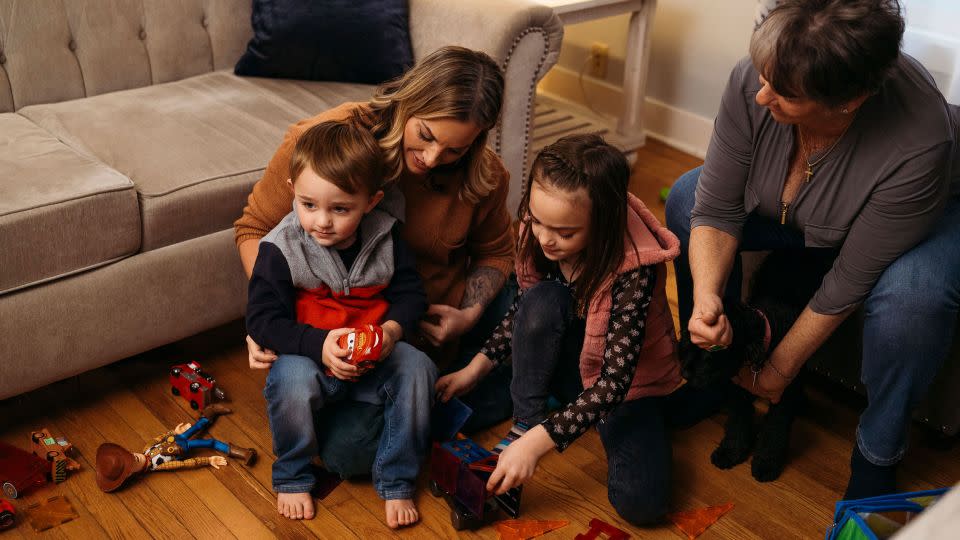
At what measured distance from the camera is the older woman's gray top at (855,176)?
5.05 feet

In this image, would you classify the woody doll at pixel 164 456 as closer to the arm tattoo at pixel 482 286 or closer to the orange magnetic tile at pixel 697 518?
the arm tattoo at pixel 482 286

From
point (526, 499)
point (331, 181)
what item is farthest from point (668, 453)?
point (331, 181)

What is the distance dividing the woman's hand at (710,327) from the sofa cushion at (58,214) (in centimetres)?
111

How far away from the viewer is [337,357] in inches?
63.1

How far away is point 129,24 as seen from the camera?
2.30m

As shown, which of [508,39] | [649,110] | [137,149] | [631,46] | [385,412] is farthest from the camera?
[649,110]

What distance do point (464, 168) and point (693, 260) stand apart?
1.54ft

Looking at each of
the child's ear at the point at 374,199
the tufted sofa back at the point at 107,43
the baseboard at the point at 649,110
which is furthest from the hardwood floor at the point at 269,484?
the baseboard at the point at 649,110

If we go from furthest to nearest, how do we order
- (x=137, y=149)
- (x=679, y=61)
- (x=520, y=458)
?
(x=679, y=61), (x=137, y=149), (x=520, y=458)

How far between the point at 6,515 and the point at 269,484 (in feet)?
1.46

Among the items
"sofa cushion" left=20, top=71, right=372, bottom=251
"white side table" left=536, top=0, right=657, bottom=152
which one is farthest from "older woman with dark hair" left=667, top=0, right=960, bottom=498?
"white side table" left=536, top=0, right=657, bottom=152

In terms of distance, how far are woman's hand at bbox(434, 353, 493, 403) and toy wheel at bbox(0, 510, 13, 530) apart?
778 millimetres

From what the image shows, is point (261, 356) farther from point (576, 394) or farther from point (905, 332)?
point (905, 332)

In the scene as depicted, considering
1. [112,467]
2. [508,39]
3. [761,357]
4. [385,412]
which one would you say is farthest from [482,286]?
[112,467]
